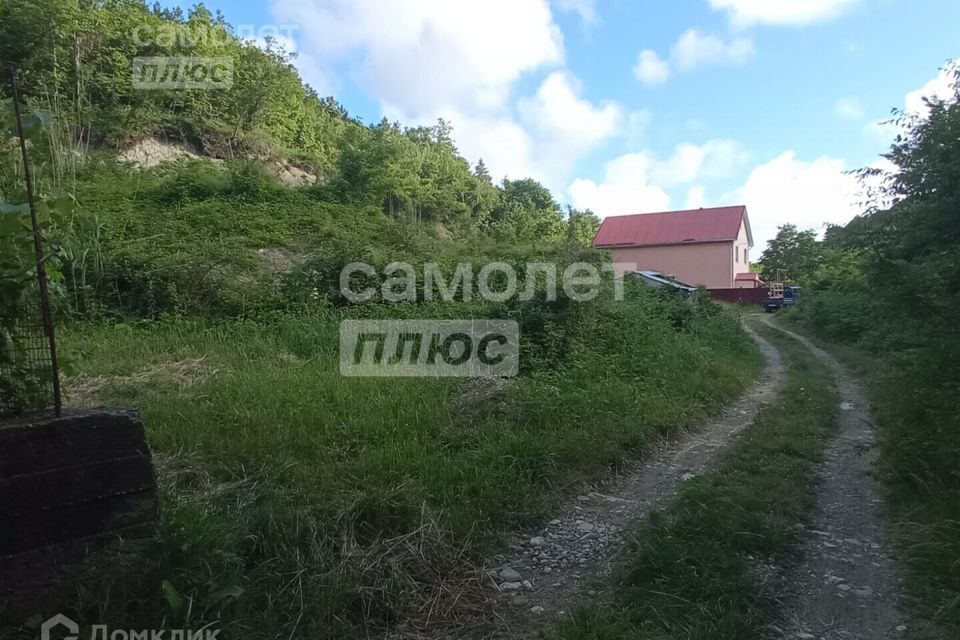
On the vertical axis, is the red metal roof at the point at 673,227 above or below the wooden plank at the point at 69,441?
above

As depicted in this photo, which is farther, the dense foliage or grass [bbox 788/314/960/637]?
the dense foliage

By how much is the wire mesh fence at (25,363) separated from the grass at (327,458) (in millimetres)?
732

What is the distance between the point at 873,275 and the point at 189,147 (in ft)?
53.4

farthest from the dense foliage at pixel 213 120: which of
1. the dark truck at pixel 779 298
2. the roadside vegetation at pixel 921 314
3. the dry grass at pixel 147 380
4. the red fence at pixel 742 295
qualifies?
the red fence at pixel 742 295

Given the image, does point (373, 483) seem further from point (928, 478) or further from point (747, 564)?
point (928, 478)

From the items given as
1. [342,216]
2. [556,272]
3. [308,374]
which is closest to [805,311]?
[556,272]

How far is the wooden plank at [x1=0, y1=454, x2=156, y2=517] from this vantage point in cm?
198

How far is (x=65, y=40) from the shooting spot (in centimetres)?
1255

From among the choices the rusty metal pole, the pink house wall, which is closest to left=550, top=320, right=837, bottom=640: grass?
the rusty metal pole

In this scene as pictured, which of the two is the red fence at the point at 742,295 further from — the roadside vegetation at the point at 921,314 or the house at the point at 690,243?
the roadside vegetation at the point at 921,314

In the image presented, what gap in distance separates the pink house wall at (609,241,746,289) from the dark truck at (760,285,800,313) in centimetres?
331

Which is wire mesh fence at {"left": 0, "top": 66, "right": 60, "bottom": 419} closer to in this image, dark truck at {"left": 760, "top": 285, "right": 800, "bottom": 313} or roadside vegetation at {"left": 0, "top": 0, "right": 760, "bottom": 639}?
roadside vegetation at {"left": 0, "top": 0, "right": 760, "bottom": 639}

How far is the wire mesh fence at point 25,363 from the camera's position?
2174 millimetres

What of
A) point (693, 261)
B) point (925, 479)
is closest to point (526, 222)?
point (693, 261)
